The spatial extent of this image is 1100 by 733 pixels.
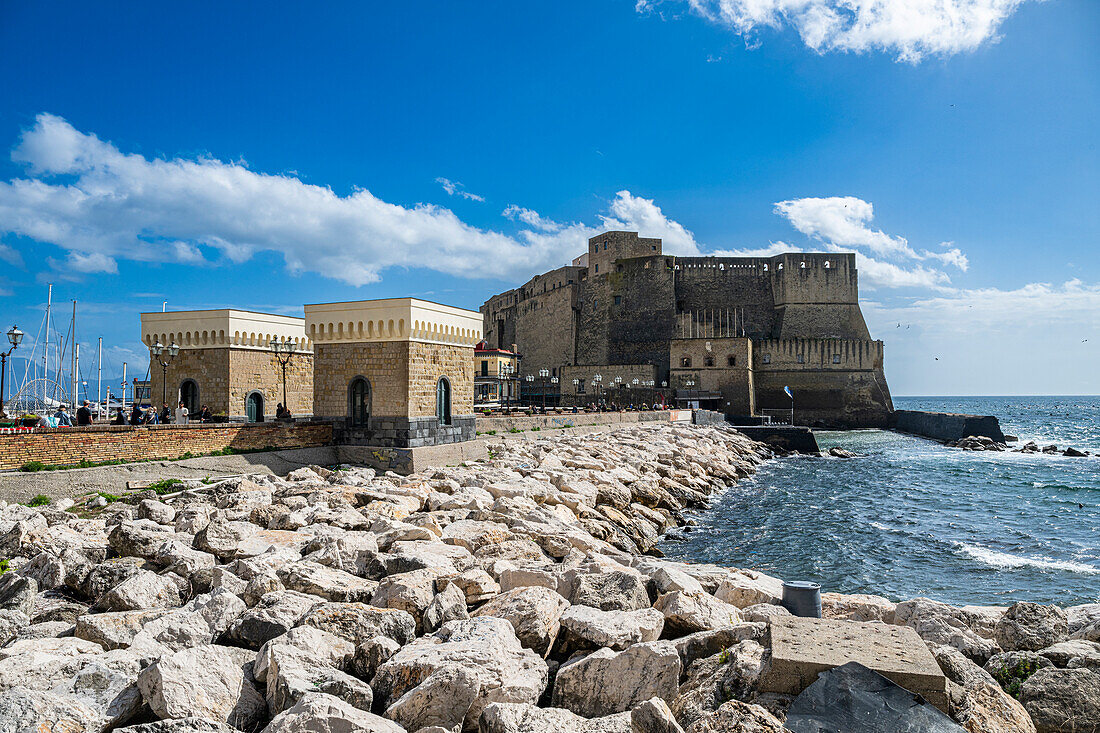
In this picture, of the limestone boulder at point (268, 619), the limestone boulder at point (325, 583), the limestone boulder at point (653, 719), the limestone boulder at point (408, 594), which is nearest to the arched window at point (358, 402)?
the limestone boulder at point (325, 583)

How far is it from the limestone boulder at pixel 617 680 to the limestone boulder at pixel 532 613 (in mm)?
436

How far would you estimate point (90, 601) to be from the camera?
16.1 ft

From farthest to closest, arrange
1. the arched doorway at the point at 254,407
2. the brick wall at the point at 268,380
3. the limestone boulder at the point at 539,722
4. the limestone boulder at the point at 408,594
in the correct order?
the arched doorway at the point at 254,407 < the brick wall at the point at 268,380 < the limestone boulder at the point at 408,594 < the limestone boulder at the point at 539,722

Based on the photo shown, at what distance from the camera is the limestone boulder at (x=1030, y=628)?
4156 mm

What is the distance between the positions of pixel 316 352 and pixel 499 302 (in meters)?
48.3

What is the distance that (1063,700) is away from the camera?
337 cm

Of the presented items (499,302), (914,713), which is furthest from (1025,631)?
(499,302)

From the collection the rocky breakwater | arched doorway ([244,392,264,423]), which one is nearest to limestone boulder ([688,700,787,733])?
the rocky breakwater

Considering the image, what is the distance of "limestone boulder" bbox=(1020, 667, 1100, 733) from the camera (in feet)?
10.8

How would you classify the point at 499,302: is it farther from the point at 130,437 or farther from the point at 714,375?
the point at 130,437

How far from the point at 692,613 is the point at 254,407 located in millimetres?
15059

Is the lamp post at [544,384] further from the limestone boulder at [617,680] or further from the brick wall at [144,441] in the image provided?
the limestone boulder at [617,680]

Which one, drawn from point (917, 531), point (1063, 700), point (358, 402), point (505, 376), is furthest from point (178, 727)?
point (505, 376)

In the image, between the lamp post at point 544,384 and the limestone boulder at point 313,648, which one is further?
the lamp post at point 544,384
